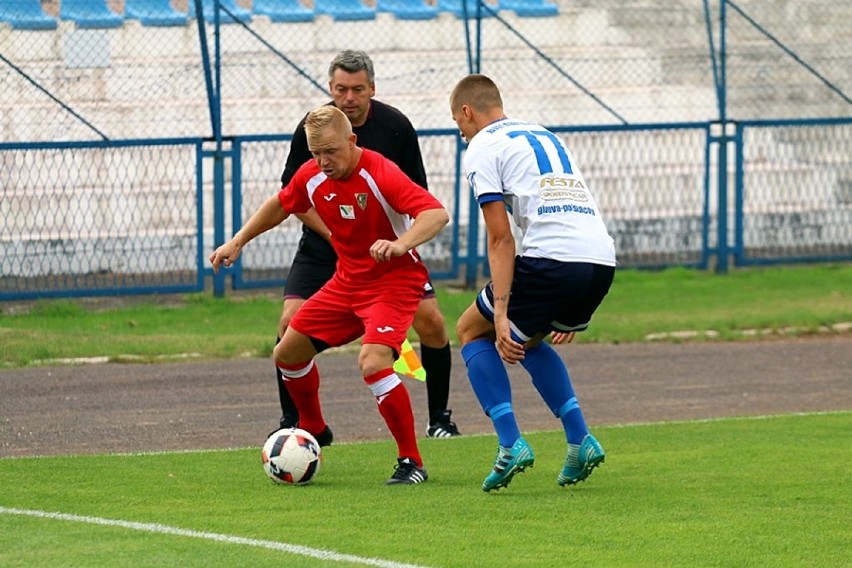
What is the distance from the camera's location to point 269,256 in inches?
646

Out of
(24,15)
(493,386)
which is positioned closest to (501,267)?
(493,386)

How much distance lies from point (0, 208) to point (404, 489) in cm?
916

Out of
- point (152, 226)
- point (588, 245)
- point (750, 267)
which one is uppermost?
point (588, 245)

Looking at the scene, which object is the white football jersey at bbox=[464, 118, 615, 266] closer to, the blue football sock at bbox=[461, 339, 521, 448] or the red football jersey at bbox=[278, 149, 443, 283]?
the red football jersey at bbox=[278, 149, 443, 283]

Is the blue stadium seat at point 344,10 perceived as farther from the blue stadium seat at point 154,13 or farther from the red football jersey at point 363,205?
the red football jersey at point 363,205

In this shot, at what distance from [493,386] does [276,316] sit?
26.3ft

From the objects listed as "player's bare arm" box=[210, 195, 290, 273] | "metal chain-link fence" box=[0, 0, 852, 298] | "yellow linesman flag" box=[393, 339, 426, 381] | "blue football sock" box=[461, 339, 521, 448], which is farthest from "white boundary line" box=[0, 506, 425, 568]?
"metal chain-link fence" box=[0, 0, 852, 298]

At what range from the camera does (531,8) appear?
20922 mm

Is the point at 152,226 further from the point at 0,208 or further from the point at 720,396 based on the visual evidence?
the point at 720,396

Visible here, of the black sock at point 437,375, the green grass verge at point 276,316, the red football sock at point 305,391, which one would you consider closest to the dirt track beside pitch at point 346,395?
the black sock at point 437,375

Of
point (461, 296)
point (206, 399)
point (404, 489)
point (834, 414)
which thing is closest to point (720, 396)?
point (834, 414)

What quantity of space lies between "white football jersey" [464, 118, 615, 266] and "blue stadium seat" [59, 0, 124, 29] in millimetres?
11503

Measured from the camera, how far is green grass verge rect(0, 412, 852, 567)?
5727mm

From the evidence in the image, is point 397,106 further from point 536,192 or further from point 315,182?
point 536,192
